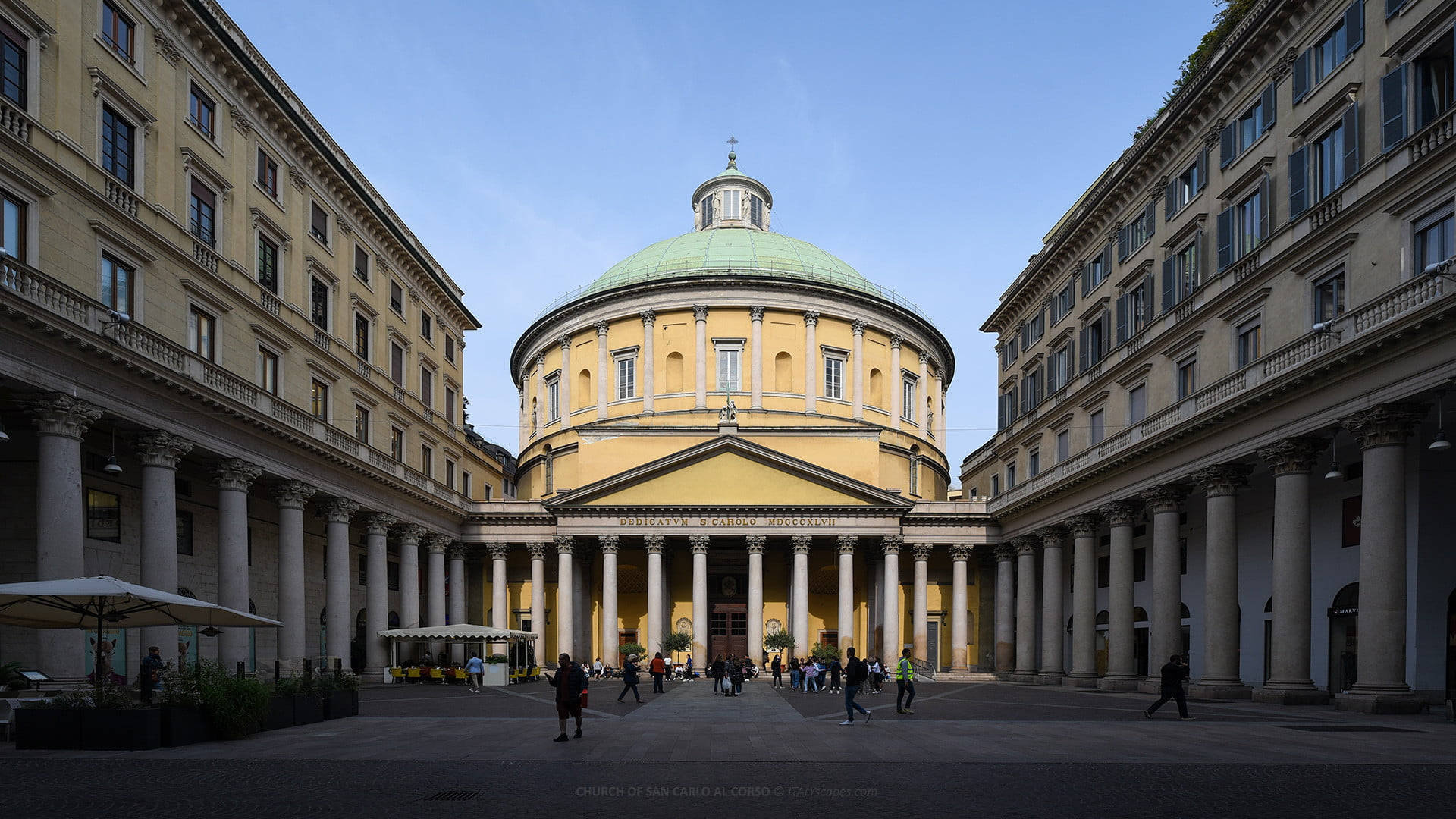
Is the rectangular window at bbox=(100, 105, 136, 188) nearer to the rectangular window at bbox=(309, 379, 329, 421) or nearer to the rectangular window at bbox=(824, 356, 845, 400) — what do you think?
the rectangular window at bbox=(309, 379, 329, 421)

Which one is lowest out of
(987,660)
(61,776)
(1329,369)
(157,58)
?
(987,660)

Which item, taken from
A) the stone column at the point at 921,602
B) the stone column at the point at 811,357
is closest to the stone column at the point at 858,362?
the stone column at the point at 811,357

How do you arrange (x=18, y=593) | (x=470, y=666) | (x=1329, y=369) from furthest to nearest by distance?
1. (x=470, y=666)
2. (x=1329, y=369)
3. (x=18, y=593)

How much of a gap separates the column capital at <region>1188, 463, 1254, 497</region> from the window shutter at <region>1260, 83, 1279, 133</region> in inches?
385

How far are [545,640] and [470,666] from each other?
56.7 ft

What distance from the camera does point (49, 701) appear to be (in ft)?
62.0

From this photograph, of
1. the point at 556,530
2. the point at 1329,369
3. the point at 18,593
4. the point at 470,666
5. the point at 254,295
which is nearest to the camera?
the point at 18,593

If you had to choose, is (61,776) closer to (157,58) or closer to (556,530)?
(157,58)

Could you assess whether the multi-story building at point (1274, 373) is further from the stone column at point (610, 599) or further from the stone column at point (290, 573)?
the stone column at point (290, 573)

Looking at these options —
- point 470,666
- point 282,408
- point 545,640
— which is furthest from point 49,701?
point 545,640

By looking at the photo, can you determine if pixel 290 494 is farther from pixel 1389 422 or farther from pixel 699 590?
pixel 1389 422

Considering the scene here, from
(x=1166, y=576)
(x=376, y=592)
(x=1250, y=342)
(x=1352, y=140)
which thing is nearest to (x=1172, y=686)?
(x=1250, y=342)

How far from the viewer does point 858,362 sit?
216ft

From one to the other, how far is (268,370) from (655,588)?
76.2ft
